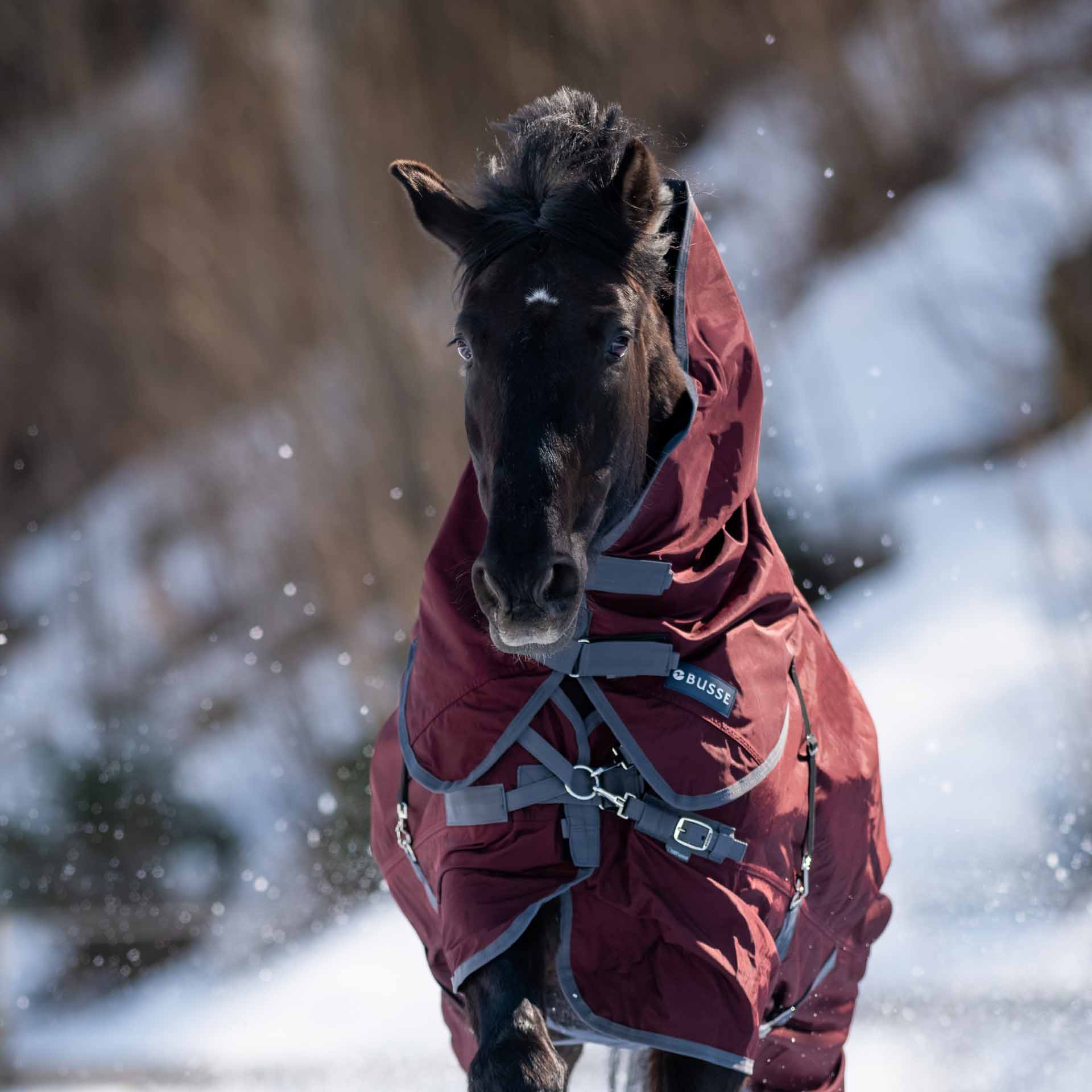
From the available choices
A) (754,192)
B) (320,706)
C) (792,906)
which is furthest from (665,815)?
(754,192)

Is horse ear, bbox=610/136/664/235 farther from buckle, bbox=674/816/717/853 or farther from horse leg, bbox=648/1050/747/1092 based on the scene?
horse leg, bbox=648/1050/747/1092

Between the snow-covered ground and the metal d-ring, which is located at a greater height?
the metal d-ring

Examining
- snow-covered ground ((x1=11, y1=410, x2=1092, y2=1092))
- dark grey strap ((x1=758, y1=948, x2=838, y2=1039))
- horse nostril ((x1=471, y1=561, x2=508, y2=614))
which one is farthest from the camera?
snow-covered ground ((x1=11, y1=410, x2=1092, y2=1092))

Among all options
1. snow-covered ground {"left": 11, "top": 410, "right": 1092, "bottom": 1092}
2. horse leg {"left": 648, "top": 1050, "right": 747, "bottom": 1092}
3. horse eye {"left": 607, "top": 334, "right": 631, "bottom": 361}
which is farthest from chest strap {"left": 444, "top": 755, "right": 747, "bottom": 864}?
snow-covered ground {"left": 11, "top": 410, "right": 1092, "bottom": 1092}

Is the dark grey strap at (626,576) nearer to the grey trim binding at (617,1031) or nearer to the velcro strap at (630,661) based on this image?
the velcro strap at (630,661)

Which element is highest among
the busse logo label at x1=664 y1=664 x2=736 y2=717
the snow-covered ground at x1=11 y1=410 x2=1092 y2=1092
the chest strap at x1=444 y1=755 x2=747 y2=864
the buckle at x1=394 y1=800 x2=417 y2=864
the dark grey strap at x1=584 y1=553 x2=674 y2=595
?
the dark grey strap at x1=584 y1=553 x2=674 y2=595

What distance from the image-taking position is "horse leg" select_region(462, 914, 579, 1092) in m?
1.36

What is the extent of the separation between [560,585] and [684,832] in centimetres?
39

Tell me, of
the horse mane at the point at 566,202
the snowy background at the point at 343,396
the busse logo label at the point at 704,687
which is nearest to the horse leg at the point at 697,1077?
the busse logo label at the point at 704,687

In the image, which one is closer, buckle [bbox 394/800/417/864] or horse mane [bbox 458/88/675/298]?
horse mane [bbox 458/88/675/298]

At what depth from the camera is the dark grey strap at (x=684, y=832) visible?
1556 mm

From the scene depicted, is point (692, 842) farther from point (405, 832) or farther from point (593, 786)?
point (405, 832)

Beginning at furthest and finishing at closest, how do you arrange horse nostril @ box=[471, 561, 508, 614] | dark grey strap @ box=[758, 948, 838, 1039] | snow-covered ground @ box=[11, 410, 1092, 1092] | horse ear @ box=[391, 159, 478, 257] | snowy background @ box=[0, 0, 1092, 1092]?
snowy background @ box=[0, 0, 1092, 1092]
snow-covered ground @ box=[11, 410, 1092, 1092]
dark grey strap @ box=[758, 948, 838, 1039]
horse ear @ box=[391, 159, 478, 257]
horse nostril @ box=[471, 561, 508, 614]

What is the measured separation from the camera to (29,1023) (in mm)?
4895
